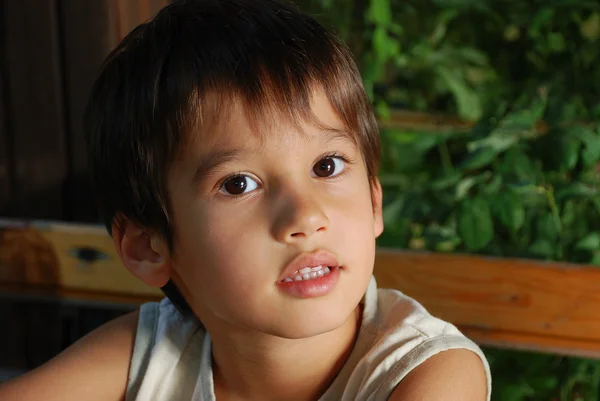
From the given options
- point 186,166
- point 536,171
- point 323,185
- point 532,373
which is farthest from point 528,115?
point 186,166

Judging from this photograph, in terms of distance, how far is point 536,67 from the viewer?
2279 millimetres

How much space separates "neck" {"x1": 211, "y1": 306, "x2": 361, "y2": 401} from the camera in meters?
1.39

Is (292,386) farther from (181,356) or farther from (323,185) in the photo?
(323,185)

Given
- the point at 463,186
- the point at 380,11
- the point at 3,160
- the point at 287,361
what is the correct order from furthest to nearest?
1. the point at 380,11
2. the point at 3,160
3. the point at 463,186
4. the point at 287,361

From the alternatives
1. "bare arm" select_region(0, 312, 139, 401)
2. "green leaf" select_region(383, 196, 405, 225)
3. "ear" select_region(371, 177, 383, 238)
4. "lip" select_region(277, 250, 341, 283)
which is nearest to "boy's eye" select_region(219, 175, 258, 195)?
"lip" select_region(277, 250, 341, 283)

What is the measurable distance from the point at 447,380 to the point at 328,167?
1.13ft

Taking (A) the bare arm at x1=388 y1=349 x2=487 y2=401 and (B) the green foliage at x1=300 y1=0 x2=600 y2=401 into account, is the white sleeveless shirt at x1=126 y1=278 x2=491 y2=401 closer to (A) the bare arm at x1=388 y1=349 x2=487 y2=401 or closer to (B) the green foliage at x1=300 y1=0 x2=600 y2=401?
(A) the bare arm at x1=388 y1=349 x2=487 y2=401

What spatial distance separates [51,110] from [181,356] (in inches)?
24.2

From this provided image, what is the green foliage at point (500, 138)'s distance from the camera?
173 centimetres

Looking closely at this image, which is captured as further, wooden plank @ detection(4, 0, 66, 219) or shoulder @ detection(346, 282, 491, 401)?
wooden plank @ detection(4, 0, 66, 219)

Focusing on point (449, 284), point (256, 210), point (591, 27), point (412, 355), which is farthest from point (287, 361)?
point (591, 27)

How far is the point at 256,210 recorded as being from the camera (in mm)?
1203

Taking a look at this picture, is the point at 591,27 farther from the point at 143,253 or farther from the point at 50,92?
the point at 143,253

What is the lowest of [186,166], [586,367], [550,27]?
[586,367]
